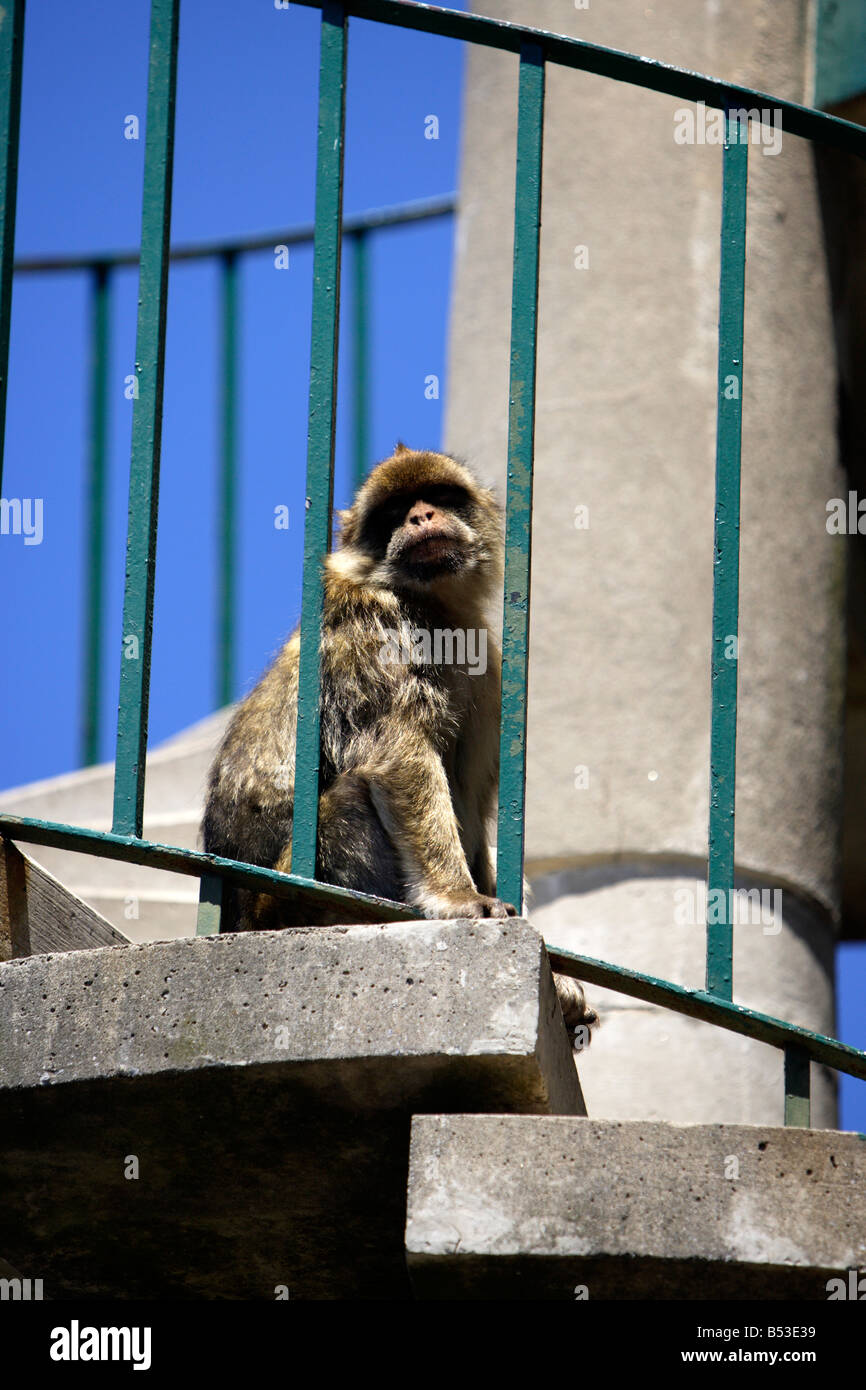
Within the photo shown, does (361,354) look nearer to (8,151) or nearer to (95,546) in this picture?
(95,546)

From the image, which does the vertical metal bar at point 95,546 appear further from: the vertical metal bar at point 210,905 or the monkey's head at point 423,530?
the vertical metal bar at point 210,905

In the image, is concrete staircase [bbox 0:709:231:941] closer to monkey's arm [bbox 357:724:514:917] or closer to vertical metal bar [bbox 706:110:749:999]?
monkey's arm [bbox 357:724:514:917]

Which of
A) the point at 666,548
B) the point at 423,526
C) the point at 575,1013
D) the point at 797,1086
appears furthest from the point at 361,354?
the point at 797,1086

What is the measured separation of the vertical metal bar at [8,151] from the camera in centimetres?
387

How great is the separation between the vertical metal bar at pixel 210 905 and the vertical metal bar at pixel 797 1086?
43.4 inches

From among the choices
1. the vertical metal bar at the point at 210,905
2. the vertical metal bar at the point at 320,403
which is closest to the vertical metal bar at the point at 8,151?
the vertical metal bar at the point at 320,403

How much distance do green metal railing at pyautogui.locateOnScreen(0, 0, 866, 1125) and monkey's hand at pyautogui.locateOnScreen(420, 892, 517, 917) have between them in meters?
0.12

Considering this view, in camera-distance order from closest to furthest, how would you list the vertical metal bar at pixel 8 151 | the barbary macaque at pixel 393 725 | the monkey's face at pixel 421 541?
the vertical metal bar at pixel 8 151, the barbary macaque at pixel 393 725, the monkey's face at pixel 421 541

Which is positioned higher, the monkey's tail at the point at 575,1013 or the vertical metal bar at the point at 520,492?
the vertical metal bar at the point at 520,492

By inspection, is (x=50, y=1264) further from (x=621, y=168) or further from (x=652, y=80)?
(x=621, y=168)

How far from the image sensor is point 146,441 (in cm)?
377

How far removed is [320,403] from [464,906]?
110 centimetres
